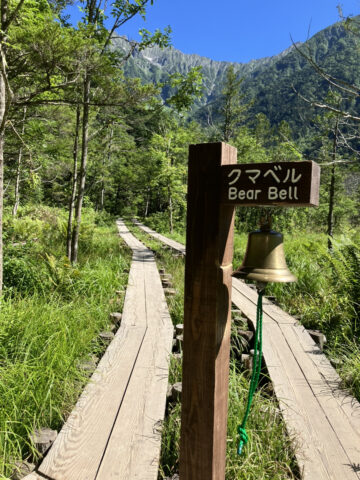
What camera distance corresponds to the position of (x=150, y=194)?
102 ft

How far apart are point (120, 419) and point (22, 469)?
2.15ft

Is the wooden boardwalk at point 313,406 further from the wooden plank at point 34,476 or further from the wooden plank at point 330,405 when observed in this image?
the wooden plank at point 34,476

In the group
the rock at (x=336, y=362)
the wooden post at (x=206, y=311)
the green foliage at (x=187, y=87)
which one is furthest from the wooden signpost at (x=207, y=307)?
the green foliage at (x=187, y=87)

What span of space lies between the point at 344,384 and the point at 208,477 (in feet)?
6.02

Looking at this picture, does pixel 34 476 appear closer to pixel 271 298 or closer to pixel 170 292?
pixel 170 292

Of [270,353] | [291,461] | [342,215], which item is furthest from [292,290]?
[342,215]

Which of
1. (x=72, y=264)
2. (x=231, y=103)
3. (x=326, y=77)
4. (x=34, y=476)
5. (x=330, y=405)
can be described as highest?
(x=231, y=103)

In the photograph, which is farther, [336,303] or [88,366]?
[336,303]

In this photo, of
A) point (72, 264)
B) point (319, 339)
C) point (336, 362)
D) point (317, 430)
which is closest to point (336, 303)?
point (319, 339)

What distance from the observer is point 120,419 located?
228 centimetres

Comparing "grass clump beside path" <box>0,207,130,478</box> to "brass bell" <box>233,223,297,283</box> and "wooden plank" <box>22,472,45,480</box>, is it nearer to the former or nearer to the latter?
"wooden plank" <box>22,472,45,480</box>

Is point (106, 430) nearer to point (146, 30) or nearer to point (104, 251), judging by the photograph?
point (146, 30)

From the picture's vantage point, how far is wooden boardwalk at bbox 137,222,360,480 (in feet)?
6.41

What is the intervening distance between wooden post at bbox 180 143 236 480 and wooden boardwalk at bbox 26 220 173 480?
1.89 ft
